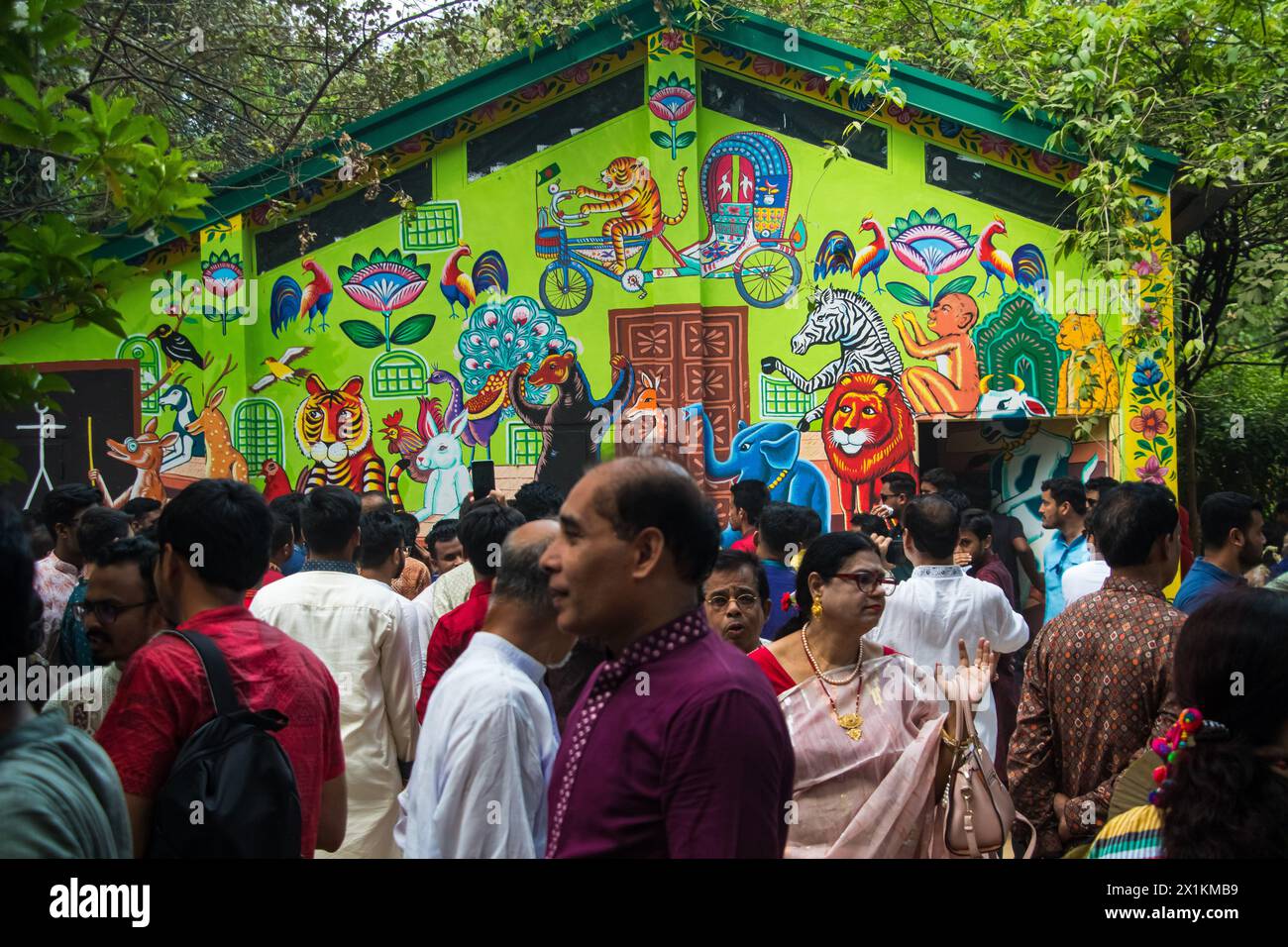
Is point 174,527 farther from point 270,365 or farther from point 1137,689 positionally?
point 270,365

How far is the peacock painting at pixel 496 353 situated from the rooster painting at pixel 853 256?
2.49 m

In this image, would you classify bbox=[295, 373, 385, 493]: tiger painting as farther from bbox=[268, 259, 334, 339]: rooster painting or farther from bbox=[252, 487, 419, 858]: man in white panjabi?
bbox=[252, 487, 419, 858]: man in white panjabi

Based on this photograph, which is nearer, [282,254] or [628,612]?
[628,612]

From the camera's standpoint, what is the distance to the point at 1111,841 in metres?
2.75

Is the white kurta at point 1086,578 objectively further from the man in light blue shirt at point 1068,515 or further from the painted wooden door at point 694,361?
the painted wooden door at point 694,361

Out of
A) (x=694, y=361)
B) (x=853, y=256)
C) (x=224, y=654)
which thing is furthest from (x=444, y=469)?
(x=224, y=654)

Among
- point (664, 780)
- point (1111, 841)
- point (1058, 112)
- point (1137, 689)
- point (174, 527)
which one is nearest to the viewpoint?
point (664, 780)

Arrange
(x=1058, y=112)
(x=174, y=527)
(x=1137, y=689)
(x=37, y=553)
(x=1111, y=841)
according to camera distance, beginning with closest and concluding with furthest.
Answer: (x=1111, y=841) < (x=174, y=527) < (x=1137, y=689) < (x=37, y=553) < (x=1058, y=112)

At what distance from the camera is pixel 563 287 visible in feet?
41.2

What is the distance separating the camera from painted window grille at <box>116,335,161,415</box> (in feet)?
40.8

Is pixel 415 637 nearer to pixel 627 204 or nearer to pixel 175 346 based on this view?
pixel 627 204

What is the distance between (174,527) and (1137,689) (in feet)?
10.3

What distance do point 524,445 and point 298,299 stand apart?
2633 mm
